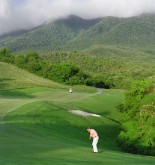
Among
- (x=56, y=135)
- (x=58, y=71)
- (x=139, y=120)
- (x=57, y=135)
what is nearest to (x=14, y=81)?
(x=58, y=71)

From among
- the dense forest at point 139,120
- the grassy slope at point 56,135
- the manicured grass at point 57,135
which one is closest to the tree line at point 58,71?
the grassy slope at point 56,135

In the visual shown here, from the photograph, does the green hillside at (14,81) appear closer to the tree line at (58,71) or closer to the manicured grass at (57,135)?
the tree line at (58,71)

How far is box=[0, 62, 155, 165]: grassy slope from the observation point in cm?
2525

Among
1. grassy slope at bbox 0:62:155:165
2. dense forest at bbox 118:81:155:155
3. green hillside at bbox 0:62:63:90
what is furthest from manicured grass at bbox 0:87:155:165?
green hillside at bbox 0:62:63:90

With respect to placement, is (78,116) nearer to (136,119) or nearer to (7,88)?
(136,119)

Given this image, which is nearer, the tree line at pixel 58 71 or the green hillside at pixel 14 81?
the green hillside at pixel 14 81

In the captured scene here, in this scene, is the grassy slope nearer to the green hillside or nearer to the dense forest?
the dense forest

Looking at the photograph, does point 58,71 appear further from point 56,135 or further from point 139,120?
point 56,135

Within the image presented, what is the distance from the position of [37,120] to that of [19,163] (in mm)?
27895

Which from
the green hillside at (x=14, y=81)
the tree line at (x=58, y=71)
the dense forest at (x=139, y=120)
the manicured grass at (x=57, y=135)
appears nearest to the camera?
the manicured grass at (x=57, y=135)

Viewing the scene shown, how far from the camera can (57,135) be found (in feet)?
138

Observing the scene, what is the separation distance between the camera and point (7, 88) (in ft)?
358

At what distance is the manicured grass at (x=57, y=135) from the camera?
25.2 m

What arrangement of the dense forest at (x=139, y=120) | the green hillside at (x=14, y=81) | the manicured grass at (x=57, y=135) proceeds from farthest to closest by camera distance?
the green hillside at (x=14, y=81) → the dense forest at (x=139, y=120) → the manicured grass at (x=57, y=135)
